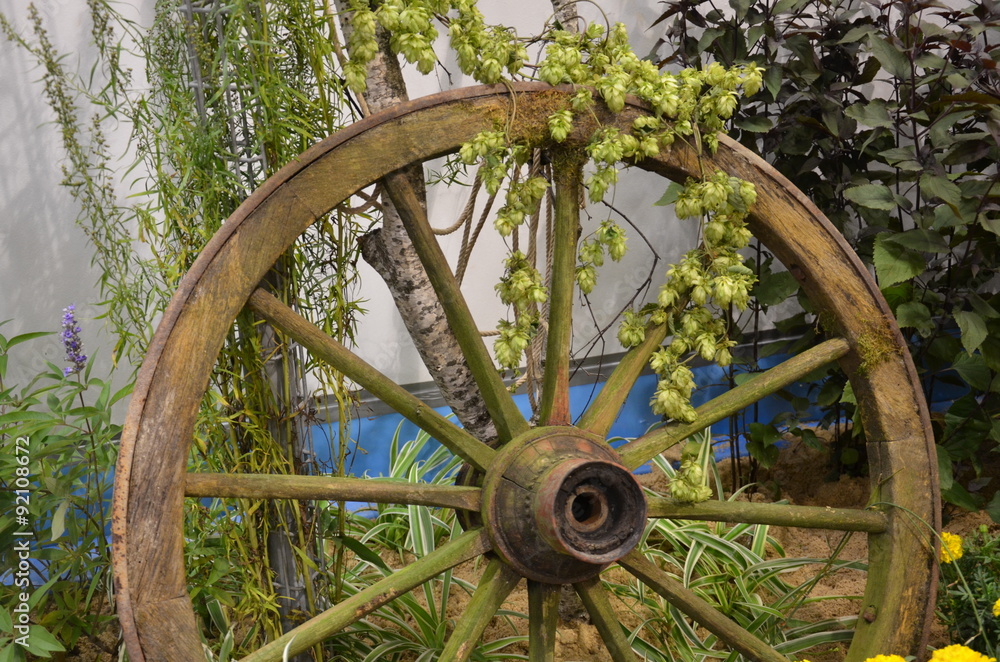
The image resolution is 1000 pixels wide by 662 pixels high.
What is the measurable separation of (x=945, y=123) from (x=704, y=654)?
1.40 metres

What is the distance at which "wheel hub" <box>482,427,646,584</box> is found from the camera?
1.33 metres

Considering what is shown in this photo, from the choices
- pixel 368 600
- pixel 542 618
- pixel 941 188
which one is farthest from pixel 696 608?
pixel 941 188

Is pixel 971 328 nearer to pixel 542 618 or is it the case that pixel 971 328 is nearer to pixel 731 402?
pixel 731 402

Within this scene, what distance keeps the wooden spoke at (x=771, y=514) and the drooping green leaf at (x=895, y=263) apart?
729 millimetres

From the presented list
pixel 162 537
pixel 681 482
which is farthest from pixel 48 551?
pixel 681 482

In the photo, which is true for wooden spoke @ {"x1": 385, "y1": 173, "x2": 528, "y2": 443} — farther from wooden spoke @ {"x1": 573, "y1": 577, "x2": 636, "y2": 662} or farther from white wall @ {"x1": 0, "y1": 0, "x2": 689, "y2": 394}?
white wall @ {"x1": 0, "y1": 0, "x2": 689, "y2": 394}

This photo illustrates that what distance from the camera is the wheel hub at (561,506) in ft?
4.36

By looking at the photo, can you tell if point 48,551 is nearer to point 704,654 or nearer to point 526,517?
point 526,517

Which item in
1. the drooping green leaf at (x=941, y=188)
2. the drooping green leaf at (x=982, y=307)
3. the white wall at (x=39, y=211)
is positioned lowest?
the drooping green leaf at (x=982, y=307)

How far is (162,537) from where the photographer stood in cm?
119

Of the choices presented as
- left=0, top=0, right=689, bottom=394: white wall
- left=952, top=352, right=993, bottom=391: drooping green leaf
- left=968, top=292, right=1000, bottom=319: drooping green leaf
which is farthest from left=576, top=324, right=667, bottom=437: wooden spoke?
left=952, top=352, right=993, bottom=391: drooping green leaf

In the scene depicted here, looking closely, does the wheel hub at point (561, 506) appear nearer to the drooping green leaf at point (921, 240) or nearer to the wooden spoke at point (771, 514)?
the wooden spoke at point (771, 514)

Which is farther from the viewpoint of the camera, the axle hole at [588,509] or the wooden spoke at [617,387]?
the wooden spoke at [617,387]

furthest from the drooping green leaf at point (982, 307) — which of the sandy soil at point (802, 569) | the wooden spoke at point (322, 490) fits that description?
the wooden spoke at point (322, 490)
